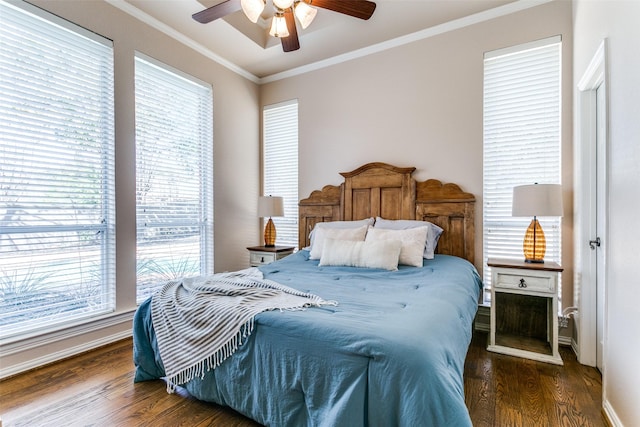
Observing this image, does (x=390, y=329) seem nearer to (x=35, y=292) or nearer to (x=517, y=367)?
(x=517, y=367)

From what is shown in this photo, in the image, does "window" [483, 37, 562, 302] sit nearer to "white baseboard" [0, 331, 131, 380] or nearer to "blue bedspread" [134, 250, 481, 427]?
"blue bedspread" [134, 250, 481, 427]

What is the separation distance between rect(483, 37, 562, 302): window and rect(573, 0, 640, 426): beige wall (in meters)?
0.92

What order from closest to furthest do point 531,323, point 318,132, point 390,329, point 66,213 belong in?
point 390,329, point 66,213, point 531,323, point 318,132

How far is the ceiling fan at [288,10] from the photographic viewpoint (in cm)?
208

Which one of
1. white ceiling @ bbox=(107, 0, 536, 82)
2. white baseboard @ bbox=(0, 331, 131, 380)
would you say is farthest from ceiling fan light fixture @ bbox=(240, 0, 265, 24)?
white baseboard @ bbox=(0, 331, 131, 380)

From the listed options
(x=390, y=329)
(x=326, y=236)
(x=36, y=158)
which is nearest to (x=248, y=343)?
(x=390, y=329)

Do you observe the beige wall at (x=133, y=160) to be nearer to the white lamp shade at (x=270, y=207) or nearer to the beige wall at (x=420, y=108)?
the white lamp shade at (x=270, y=207)

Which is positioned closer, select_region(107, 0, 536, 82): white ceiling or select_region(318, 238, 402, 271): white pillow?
select_region(318, 238, 402, 271): white pillow

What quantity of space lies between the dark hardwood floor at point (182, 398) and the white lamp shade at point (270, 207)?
6.47 ft

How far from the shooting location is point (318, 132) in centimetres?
395

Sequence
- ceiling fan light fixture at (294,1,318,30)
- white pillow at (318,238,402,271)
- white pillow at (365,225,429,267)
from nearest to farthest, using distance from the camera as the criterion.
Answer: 1. ceiling fan light fixture at (294,1,318,30)
2. white pillow at (318,238,402,271)
3. white pillow at (365,225,429,267)

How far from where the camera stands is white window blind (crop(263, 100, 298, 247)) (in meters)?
4.16

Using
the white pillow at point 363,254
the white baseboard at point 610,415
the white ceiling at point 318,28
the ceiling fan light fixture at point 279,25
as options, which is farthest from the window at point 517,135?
the ceiling fan light fixture at point 279,25

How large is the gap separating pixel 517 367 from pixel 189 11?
13.5ft
